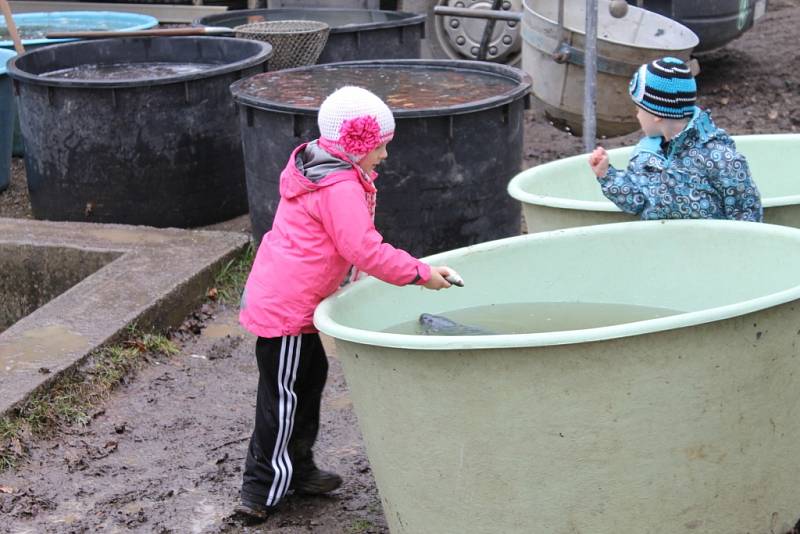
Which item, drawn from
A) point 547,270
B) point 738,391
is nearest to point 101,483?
point 547,270

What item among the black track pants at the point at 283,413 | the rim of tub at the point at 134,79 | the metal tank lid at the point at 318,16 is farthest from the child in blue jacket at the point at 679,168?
the metal tank lid at the point at 318,16

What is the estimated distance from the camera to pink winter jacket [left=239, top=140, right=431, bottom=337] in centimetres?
308

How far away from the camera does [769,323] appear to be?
285 cm

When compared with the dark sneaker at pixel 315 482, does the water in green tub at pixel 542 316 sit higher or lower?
higher

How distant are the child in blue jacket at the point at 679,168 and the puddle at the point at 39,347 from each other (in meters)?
2.27

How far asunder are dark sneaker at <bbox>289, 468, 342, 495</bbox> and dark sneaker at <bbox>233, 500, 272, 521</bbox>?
5.6 inches

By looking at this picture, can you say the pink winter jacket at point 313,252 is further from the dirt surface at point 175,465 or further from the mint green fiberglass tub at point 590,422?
the dirt surface at point 175,465

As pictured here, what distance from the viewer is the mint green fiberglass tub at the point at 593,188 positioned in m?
4.05

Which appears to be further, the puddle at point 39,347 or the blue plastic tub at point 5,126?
the blue plastic tub at point 5,126

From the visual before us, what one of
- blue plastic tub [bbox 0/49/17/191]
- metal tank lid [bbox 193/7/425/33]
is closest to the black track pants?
blue plastic tub [bbox 0/49/17/191]

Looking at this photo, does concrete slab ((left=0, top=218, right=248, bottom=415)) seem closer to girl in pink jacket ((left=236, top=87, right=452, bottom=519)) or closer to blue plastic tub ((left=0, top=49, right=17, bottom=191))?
girl in pink jacket ((left=236, top=87, right=452, bottom=519))

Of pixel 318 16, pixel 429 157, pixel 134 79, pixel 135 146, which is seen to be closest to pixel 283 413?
pixel 429 157

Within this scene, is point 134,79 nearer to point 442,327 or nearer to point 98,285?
point 98,285

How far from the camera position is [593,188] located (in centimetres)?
475
